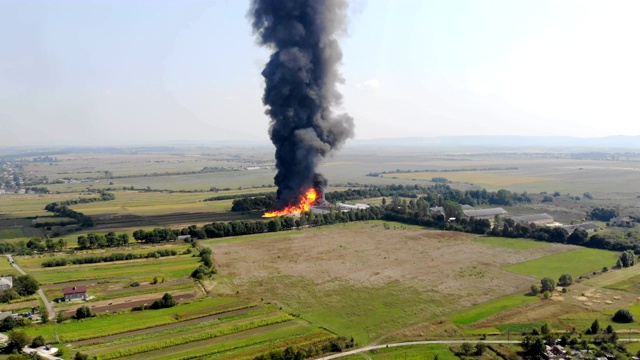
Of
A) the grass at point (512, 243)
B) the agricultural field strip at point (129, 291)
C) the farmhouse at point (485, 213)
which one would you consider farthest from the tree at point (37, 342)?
the farmhouse at point (485, 213)

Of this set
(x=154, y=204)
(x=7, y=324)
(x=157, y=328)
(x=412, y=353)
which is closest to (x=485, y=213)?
(x=412, y=353)

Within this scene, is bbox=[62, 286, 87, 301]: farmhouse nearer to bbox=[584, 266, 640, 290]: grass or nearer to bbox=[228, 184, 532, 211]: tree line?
bbox=[584, 266, 640, 290]: grass

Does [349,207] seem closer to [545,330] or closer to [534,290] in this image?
[534,290]

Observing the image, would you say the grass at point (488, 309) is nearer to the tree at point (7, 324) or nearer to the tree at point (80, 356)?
the tree at point (80, 356)

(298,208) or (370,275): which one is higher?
(298,208)

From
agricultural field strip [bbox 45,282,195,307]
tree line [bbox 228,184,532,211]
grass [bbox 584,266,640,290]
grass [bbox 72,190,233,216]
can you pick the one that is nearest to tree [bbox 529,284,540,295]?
grass [bbox 584,266,640,290]
